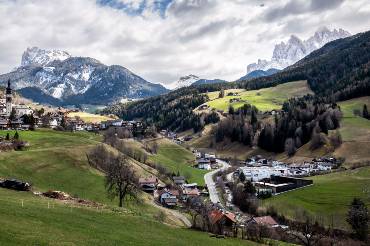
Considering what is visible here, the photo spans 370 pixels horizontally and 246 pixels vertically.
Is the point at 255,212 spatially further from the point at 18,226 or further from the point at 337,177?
the point at 18,226

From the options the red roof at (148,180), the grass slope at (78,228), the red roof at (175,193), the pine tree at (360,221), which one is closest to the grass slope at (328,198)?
the pine tree at (360,221)

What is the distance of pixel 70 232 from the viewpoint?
143 feet

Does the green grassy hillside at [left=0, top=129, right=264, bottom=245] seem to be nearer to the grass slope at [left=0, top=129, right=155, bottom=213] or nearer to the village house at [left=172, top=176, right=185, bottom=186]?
the grass slope at [left=0, top=129, right=155, bottom=213]

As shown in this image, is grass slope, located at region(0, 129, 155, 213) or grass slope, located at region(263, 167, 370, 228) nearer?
grass slope, located at region(0, 129, 155, 213)

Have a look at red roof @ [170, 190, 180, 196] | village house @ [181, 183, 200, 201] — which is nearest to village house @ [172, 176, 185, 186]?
village house @ [181, 183, 200, 201]

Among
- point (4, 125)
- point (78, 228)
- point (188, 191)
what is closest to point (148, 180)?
point (188, 191)

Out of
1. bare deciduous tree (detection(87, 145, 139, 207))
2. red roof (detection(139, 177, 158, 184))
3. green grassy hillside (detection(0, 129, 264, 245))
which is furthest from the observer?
red roof (detection(139, 177, 158, 184))

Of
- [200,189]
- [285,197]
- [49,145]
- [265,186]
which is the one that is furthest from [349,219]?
[49,145]

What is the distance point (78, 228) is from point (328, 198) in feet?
316

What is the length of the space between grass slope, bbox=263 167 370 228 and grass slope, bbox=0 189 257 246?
59095 mm

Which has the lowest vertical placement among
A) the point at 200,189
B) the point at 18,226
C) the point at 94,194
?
the point at 200,189

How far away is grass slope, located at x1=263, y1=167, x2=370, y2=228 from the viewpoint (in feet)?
373

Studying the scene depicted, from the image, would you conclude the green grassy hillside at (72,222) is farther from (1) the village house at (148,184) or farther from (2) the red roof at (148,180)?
(2) the red roof at (148,180)

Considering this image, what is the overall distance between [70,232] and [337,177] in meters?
139
